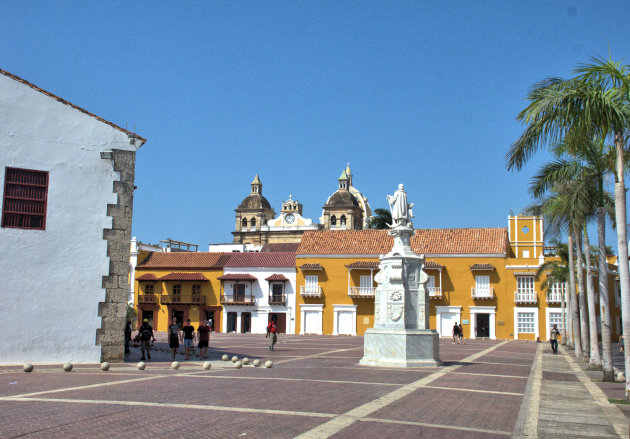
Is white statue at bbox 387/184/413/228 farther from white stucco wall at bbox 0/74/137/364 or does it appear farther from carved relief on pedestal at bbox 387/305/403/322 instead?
white stucco wall at bbox 0/74/137/364

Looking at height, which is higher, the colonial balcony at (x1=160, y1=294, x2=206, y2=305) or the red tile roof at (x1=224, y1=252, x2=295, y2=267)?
the red tile roof at (x1=224, y1=252, x2=295, y2=267)

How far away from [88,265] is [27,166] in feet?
10.3

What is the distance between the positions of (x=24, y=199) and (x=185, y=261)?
4145 cm

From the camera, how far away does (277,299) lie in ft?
178

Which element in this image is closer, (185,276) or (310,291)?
(310,291)

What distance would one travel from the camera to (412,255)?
19.8 metres

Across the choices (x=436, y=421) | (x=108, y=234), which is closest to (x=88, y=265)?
(x=108, y=234)

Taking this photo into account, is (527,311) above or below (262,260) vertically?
below

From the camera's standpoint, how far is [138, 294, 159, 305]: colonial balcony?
56.3 metres

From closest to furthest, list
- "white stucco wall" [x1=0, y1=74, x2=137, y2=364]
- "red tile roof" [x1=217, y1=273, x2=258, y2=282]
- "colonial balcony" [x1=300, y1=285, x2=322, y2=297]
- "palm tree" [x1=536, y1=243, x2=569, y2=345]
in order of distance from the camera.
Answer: "white stucco wall" [x1=0, y1=74, x2=137, y2=364], "palm tree" [x1=536, y1=243, x2=569, y2=345], "colonial balcony" [x1=300, y1=285, x2=322, y2=297], "red tile roof" [x1=217, y1=273, x2=258, y2=282]

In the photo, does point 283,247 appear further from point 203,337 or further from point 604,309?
point 604,309

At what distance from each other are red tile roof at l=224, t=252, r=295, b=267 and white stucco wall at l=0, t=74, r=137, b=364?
123ft

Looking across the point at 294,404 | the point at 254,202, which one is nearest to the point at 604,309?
the point at 294,404

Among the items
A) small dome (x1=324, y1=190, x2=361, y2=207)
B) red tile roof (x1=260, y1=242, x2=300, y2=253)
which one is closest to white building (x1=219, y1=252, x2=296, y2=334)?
red tile roof (x1=260, y1=242, x2=300, y2=253)
